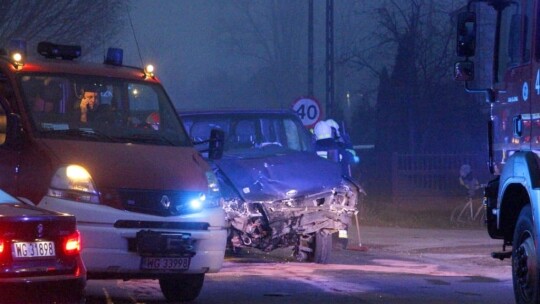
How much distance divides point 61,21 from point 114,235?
67.1 feet

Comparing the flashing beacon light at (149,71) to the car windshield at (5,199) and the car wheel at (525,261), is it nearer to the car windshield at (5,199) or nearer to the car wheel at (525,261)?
the car windshield at (5,199)

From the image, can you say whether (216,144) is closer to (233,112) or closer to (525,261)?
(233,112)

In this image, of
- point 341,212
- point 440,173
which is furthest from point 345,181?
point 440,173

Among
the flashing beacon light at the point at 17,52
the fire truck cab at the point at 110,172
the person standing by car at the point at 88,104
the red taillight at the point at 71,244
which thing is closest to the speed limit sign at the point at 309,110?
the fire truck cab at the point at 110,172

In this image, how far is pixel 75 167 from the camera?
9227 millimetres

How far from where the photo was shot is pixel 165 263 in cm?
941

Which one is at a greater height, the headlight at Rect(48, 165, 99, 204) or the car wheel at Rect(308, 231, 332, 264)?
the headlight at Rect(48, 165, 99, 204)

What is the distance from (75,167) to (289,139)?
5465mm

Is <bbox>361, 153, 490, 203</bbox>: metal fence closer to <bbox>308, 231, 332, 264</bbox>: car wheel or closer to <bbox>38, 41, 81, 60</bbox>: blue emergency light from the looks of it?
<bbox>308, 231, 332, 264</bbox>: car wheel

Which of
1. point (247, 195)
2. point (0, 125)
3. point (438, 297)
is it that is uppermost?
point (0, 125)

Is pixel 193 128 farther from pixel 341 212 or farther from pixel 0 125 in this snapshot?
pixel 0 125

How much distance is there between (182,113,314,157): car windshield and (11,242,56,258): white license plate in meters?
7.02

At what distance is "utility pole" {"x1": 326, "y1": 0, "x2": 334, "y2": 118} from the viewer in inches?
992

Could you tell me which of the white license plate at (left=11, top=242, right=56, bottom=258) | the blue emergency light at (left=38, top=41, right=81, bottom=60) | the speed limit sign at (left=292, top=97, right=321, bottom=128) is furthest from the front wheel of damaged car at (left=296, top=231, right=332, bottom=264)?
the speed limit sign at (left=292, top=97, right=321, bottom=128)
